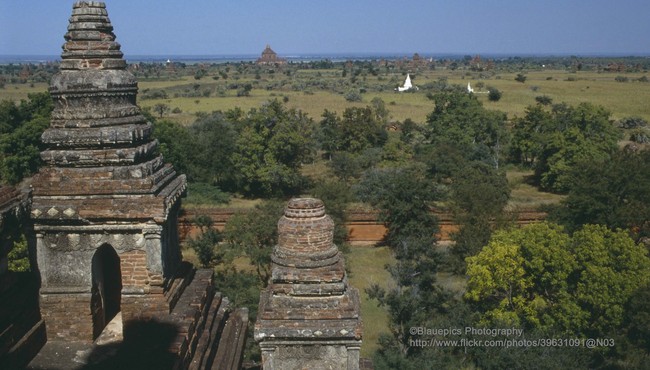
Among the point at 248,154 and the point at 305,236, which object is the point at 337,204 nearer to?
the point at 248,154

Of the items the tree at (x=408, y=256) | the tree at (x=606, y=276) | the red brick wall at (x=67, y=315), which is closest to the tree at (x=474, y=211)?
the tree at (x=408, y=256)

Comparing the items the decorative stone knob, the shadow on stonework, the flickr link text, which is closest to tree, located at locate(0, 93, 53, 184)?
the flickr link text

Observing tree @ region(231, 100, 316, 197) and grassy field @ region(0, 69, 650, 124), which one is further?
grassy field @ region(0, 69, 650, 124)

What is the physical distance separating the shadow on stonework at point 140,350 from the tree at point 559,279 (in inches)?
439

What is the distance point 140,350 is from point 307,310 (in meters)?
2.11

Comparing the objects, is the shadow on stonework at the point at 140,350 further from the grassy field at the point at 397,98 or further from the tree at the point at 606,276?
the grassy field at the point at 397,98

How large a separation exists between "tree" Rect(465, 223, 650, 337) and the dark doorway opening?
1095cm

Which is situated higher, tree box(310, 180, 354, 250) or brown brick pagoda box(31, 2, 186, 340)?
brown brick pagoda box(31, 2, 186, 340)

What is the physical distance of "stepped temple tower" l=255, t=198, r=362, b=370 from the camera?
6.79m

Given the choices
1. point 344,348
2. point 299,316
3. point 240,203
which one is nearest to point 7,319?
point 299,316

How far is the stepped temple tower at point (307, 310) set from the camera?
6.79 meters

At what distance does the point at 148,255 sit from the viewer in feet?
24.5

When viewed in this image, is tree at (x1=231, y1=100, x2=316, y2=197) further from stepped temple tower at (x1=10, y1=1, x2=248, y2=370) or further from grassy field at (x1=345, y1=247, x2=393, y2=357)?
stepped temple tower at (x1=10, y1=1, x2=248, y2=370)

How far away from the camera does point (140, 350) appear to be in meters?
6.88
